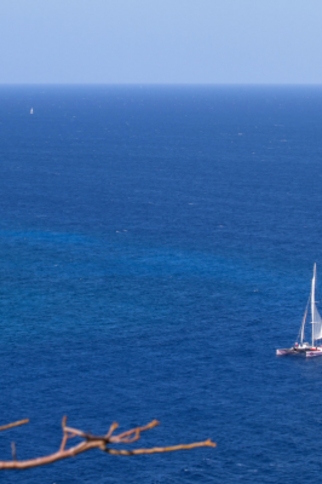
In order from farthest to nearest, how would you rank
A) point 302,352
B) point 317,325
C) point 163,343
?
point 317,325
point 302,352
point 163,343

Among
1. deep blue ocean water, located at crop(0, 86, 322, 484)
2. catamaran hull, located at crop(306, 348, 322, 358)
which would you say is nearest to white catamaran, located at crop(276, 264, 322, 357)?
catamaran hull, located at crop(306, 348, 322, 358)

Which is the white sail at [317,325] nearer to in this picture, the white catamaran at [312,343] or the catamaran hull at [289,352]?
the white catamaran at [312,343]

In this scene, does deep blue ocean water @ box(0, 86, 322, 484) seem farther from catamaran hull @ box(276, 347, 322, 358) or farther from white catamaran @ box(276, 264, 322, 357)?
white catamaran @ box(276, 264, 322, 357)

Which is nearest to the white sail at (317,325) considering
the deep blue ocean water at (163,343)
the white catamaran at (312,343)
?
the white catamaran at (312,343)

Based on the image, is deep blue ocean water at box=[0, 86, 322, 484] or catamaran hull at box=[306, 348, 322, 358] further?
catamaran hull at box=[306, 348, 322, 358]

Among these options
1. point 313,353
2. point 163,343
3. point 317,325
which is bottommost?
point 313,353

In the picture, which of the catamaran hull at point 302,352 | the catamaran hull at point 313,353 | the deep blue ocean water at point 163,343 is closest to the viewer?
the deep blue ocean water at point 163,343

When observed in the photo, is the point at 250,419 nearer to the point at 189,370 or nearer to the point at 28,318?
the point at 189,370

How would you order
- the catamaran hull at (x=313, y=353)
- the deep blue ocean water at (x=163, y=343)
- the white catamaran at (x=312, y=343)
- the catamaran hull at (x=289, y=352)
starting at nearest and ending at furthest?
the deep blue ocean water at (x=163, y=343) < the catamaran hull at (x=289, y=352) < the white catamaran at (x=312, y=343) < the catamaran hull at (x=313, y=353)

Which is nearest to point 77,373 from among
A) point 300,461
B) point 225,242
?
point 300,461

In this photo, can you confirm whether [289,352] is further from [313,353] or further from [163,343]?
[163,343]

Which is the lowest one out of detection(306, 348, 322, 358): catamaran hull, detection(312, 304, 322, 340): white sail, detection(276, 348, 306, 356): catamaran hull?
detection(306, 348, 322, 358): catamaran hull

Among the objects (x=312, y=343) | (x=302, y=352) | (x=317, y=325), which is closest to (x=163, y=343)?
(x=302, y=352)
